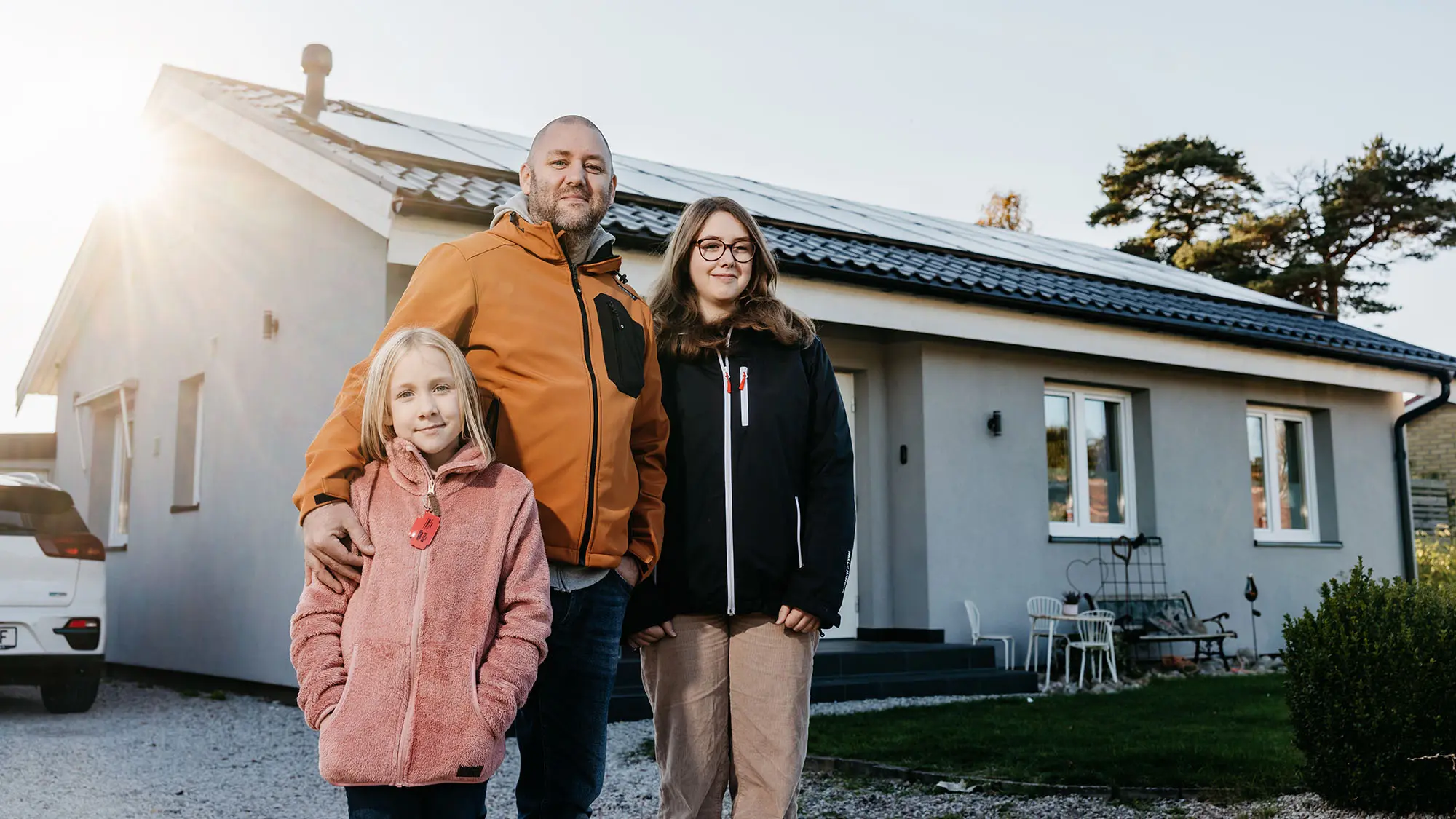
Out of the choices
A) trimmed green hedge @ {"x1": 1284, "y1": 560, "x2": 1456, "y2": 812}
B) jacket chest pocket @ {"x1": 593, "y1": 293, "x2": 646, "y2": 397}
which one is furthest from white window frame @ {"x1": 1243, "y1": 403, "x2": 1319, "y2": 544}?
jacket chest pocket @ {"x1": 593, "y1": 293, "x2": 646, "y2": 397}

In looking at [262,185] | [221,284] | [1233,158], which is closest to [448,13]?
[262,185]

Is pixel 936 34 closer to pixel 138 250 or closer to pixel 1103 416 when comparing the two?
pixel 1103 416

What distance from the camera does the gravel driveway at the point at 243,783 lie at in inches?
161

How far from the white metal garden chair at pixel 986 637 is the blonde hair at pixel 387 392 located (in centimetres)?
685

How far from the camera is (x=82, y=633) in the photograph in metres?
6.75

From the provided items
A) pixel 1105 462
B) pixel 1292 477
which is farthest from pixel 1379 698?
pixel 1292 477

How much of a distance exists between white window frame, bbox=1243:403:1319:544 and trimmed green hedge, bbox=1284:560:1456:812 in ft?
22.8

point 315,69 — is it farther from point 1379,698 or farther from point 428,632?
point 1379,698

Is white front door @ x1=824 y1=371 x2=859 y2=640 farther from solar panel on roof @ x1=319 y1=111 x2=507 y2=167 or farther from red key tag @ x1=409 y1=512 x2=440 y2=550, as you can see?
red key tag @ x1=409 y1=512 x2=440 y2=550

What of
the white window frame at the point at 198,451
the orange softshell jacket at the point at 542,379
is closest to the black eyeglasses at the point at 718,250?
the orange softshell jacket at the point at 542,379

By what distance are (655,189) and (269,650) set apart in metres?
4.39

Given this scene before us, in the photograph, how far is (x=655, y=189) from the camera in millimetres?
8969

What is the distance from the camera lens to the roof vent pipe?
8.78m

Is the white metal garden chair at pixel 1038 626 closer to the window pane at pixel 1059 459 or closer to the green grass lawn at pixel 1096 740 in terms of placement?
the window pane at pixel 1059 459
